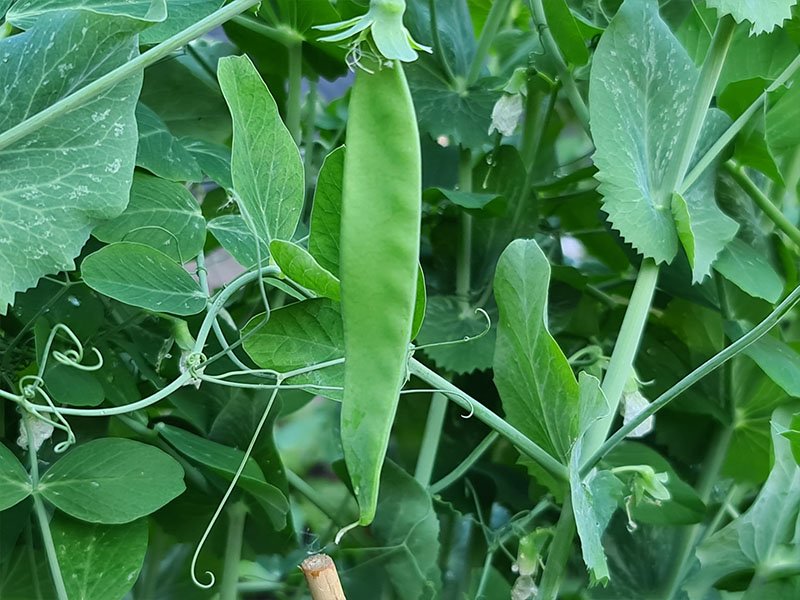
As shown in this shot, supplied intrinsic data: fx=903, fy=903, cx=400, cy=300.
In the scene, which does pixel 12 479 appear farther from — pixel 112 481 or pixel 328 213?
pixel 328 213

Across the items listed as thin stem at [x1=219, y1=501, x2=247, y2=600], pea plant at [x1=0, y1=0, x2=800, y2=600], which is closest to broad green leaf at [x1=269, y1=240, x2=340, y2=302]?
pea plant at [x1=0, y1=0, x2=800, y2=600]

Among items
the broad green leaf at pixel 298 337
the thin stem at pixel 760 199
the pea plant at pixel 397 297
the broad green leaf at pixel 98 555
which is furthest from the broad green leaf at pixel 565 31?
the broad green leaf at pixel 98 555

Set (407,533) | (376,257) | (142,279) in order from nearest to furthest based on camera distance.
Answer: (376,257)
(142,279)
(407,533)

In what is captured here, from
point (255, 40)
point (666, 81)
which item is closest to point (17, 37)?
point (255, 40)

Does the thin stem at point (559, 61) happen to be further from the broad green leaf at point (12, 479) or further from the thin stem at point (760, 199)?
the broad green leaf at point (12, 479)

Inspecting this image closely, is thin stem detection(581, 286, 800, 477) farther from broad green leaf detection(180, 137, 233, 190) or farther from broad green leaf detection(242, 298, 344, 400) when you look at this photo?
broad green leaf detection(180, 137, 233, 190)

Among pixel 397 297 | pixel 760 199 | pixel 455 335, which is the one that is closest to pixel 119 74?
pixel 397 297
